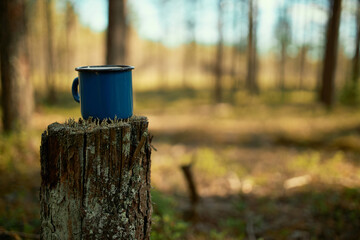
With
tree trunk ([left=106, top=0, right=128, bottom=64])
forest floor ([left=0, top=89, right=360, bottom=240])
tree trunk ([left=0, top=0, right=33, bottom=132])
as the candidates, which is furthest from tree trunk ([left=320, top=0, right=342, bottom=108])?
tree trunk ([left=0, top=0, right=33, bottom=132])

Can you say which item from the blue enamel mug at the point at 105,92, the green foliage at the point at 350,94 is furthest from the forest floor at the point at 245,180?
the green foliage at the point at 350,94

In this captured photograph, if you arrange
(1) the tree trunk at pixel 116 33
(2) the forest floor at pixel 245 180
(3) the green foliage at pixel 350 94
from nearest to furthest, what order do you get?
(2) the forest floor at pixel 245 180, (1) the tree trunk at pixel 116 33, (3) the green foliage at pixel 350 94

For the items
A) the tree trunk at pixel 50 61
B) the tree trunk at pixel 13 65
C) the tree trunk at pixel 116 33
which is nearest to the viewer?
the tree trunk at pixel 13 65

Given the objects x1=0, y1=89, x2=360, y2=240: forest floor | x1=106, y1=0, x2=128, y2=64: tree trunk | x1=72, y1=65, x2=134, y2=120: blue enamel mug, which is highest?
x1=106, y1=0, x2=128, y2=64: tree trunk

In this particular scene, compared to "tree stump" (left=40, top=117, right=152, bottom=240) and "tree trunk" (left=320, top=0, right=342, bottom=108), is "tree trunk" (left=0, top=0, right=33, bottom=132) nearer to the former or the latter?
"tree stump" (left=40, top=117, right=152, bottom=240)

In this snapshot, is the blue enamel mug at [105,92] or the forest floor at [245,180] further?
the forest floor at [245,180]

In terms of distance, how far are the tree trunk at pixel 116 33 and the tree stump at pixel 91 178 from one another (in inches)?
233

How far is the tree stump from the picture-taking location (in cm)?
184

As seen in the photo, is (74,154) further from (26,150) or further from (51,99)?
(51,99)

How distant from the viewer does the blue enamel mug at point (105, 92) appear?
76.8 inches

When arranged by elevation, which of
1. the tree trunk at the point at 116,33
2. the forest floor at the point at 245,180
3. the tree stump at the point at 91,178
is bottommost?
the forest floor at the point at 245,180

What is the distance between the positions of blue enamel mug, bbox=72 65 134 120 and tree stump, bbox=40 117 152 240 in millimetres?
93

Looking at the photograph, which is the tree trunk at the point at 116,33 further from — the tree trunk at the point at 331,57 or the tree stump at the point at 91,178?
the tree trunk at the point at 331,57

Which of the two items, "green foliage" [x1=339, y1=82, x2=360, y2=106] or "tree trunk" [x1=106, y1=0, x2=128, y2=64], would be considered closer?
"tree trunk" [x1=106, y1=0, x2=128, y2=64]
